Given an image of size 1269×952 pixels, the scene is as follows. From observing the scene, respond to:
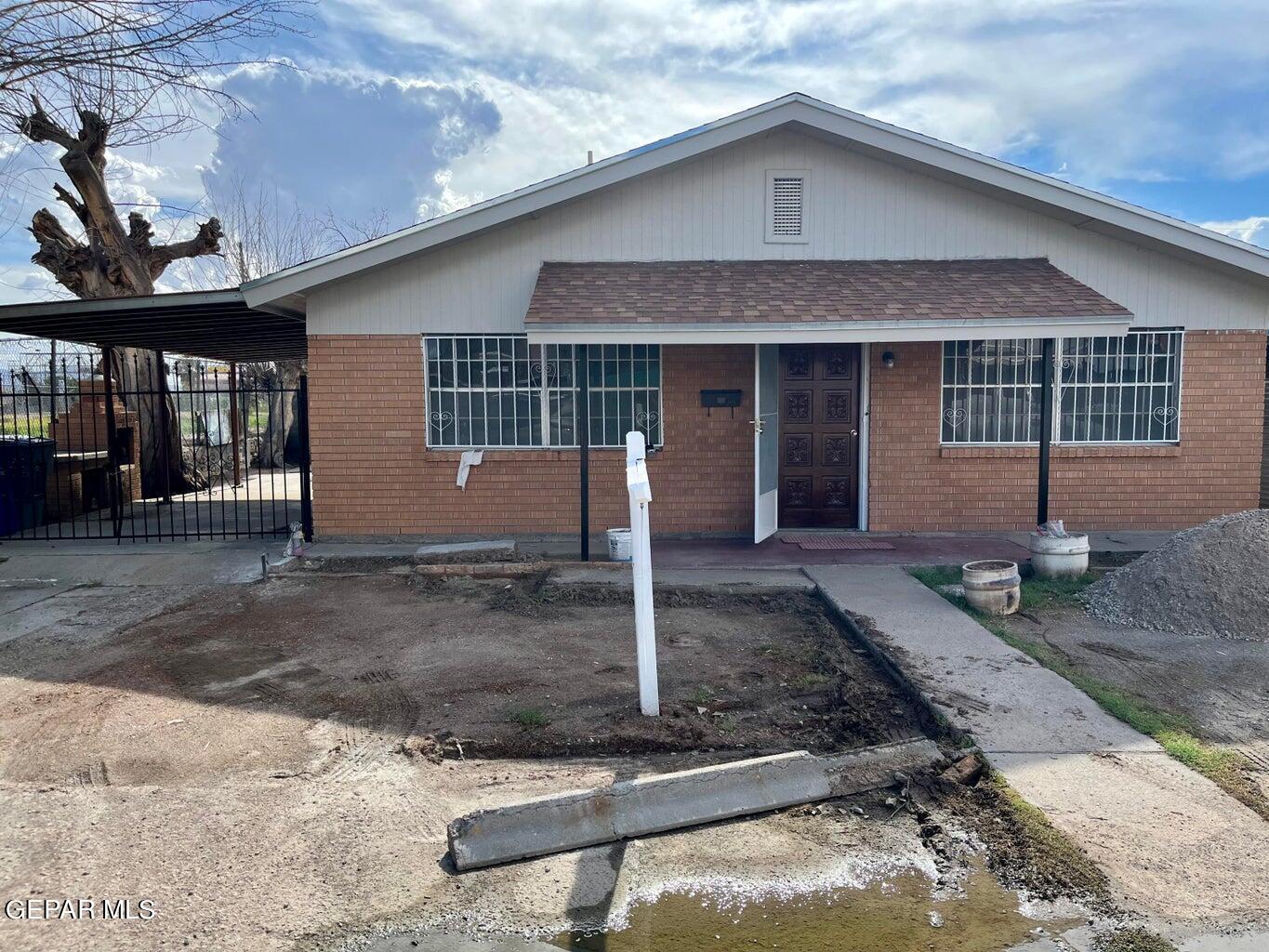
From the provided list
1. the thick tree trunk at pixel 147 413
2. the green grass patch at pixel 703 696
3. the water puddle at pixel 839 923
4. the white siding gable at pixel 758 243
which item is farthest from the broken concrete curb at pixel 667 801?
the thick tree trunk at pixel 147 413

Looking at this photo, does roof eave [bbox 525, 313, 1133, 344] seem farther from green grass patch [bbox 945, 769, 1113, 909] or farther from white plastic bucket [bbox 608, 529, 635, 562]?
green grass patch [bbox 945, 769, 1113, 909]

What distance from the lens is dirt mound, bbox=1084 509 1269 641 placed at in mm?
7039

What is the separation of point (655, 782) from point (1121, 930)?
1986 mm

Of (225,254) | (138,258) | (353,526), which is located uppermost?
(225,254)

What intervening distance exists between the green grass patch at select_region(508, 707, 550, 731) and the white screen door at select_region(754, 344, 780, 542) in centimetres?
506

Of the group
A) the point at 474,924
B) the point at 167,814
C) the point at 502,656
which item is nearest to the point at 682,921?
the point at 474,924

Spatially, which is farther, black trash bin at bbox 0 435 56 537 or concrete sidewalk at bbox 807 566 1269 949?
black trash bin at bbox 0 435 56 537

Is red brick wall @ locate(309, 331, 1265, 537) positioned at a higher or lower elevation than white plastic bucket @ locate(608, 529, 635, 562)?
higher

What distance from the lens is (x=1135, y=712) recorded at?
5379mm

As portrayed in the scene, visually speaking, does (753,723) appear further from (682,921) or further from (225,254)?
(225,254)

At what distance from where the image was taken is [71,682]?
6434mm

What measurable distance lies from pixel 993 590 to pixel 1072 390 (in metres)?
4.50

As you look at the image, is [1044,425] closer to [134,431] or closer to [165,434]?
[165,434]

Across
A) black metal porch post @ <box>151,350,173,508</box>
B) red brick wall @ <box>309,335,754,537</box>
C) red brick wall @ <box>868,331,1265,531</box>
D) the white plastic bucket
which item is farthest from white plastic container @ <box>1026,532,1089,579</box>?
black metal porch post @ <box>151,350,173,508</box>
